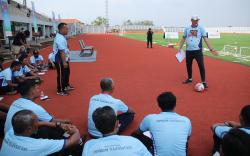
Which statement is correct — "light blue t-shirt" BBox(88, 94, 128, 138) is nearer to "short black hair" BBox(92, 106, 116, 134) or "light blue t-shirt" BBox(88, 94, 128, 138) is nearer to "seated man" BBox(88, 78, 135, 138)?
"seated man" BBox(88, 78, 135, 138)

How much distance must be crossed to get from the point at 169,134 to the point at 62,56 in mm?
4819

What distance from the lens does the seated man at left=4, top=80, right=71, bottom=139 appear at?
385cm

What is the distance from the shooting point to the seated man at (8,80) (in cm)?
798

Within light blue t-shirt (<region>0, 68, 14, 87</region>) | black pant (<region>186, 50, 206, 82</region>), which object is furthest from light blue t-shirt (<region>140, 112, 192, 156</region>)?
light blue t-shirt (<region>0, 68, 14, 87</region>)

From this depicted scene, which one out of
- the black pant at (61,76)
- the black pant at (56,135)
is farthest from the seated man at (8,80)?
the black pant at (56,135)

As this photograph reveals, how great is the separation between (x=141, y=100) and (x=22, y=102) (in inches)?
155

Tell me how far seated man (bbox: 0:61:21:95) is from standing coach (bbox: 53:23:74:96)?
4.57ft

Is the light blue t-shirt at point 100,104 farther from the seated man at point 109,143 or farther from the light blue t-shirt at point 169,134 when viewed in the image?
the seated man at point 109,143

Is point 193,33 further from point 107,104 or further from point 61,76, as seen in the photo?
point 107,104

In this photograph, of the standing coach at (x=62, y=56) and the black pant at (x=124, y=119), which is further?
the standing coach at (x=62, y=56)

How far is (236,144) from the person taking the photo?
2.05 metres

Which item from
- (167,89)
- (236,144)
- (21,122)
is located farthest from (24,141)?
(167,89)

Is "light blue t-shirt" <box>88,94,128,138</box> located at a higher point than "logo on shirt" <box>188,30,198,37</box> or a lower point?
lower

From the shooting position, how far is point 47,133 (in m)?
3.85
